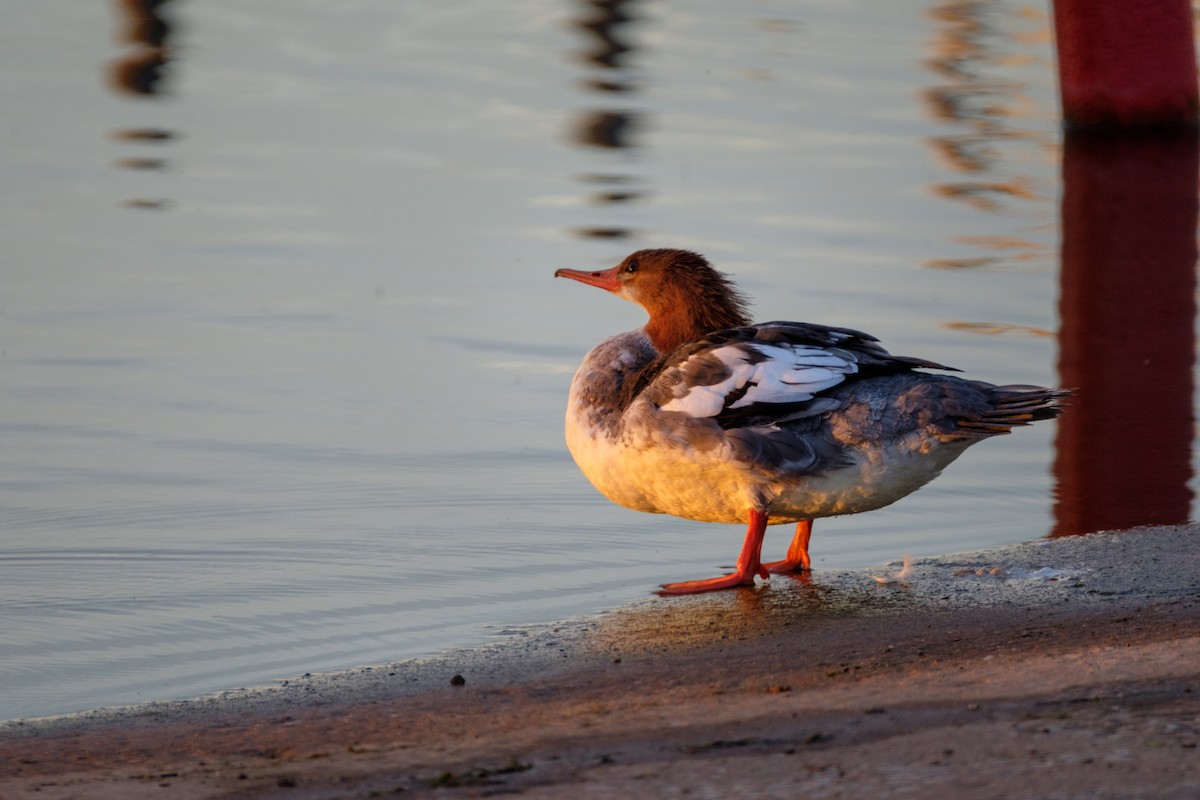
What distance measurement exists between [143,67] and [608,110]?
164 inches

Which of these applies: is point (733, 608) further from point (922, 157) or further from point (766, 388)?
point (922, 157)

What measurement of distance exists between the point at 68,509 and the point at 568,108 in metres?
8.46

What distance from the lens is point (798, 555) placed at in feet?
18.5

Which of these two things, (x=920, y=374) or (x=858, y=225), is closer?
(x=920, y=374)

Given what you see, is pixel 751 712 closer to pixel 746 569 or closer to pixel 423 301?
pixel 746 569

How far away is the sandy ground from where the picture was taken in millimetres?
3492

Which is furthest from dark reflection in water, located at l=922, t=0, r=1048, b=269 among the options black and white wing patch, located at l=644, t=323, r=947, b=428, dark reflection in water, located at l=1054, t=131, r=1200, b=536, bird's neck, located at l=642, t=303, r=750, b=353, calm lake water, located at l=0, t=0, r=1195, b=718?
black and white wing patch, located at l=644, t=323, r=947, b=428

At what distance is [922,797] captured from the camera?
3291 mm

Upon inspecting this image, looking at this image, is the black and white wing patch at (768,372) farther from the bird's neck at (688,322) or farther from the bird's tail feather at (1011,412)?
the bird's neck at (688,322)

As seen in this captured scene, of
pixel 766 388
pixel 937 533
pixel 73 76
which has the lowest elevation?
pixel 937 533

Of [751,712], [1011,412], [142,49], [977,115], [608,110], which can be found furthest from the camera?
[142,49]

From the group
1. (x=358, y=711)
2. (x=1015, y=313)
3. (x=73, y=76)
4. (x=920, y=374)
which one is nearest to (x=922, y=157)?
(x=1015, y=313)

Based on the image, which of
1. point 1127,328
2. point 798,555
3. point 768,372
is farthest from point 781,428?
point 1127,328

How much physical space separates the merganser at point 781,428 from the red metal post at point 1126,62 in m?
9.06
